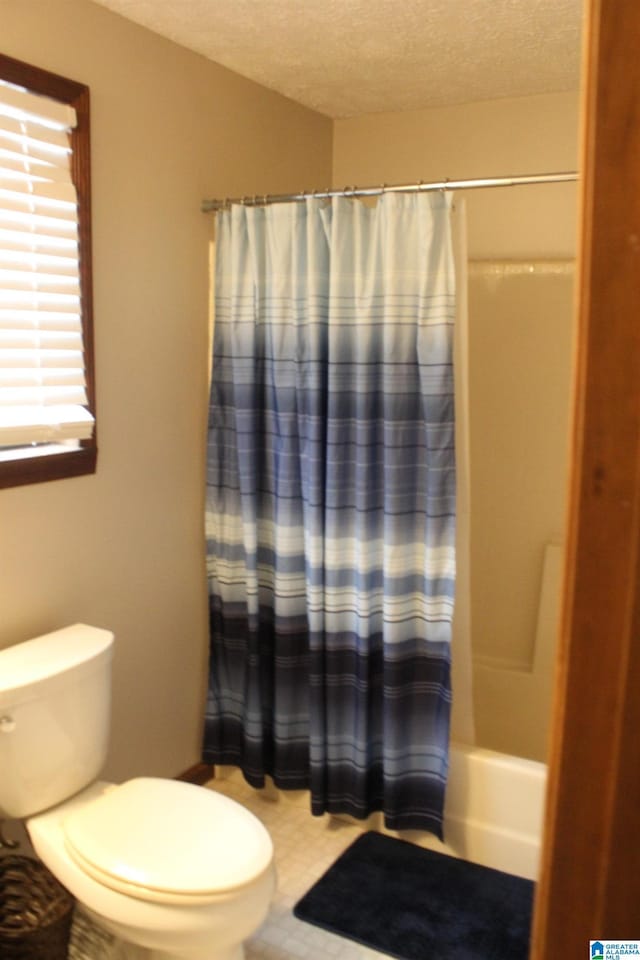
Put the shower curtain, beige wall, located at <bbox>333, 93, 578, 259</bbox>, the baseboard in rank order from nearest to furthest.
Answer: the shower curtain, the baseboard, beige wall, located at <bbox>333, 93, 578, 259</bbox>

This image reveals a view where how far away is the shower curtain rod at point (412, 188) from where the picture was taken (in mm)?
1934

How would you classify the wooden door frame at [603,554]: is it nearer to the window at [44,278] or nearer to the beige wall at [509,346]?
the window at [44,278]

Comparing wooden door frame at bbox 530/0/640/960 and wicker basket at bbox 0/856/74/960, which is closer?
wooden door frame at bbox 530/0/640/960

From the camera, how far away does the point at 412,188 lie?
2049mm

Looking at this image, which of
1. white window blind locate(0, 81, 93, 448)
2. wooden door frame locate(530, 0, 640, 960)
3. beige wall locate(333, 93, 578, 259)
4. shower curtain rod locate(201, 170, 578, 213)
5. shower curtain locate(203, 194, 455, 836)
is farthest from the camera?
beige wall locate(333, 93, 578, 259)

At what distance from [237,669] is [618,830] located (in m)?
2.02

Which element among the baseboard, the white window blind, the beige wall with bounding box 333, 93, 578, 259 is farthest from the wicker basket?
the beige wall with bounding box 333, 93, 578, 259

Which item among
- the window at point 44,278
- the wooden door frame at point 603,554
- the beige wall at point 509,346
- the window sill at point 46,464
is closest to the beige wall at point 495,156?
the beige wall at point 509,346

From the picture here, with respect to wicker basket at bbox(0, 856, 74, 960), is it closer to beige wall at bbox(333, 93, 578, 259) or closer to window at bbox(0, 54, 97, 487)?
window at bbox(0, 54, 97, 487)

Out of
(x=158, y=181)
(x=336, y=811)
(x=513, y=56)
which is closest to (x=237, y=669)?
(x=336, y=811)

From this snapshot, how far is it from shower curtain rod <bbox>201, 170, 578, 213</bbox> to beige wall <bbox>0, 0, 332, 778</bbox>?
0.11 m

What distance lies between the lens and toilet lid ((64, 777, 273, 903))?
1523mm

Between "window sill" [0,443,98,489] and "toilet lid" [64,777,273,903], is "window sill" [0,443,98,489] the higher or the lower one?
the higher one

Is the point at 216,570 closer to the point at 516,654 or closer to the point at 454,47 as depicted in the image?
the point at 516,654
